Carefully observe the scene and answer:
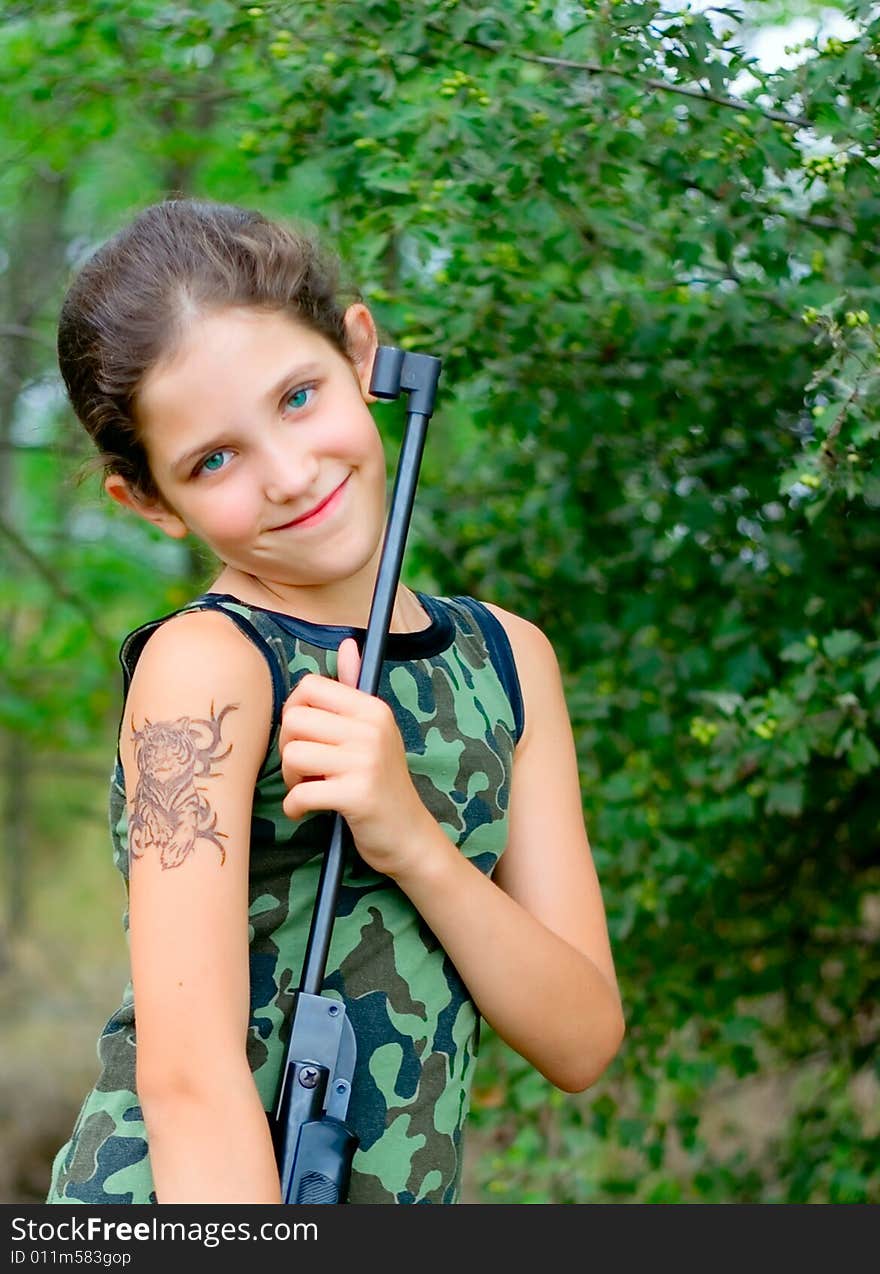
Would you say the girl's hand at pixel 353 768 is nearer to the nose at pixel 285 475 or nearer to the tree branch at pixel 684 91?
the nose at pixel 285 475

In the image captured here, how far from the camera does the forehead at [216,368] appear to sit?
1.69 metres

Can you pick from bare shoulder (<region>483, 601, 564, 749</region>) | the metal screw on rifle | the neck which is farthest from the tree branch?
the metal screw on rifle

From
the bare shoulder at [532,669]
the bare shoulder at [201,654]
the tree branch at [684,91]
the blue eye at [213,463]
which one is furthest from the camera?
the tree branch at [684,91]

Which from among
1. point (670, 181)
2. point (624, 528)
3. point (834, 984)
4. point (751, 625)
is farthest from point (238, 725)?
point (834, 984)

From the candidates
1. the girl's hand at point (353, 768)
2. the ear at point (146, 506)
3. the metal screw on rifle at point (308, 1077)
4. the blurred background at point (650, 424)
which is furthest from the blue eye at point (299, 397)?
the metal screw on rifle at point (308, 1077)

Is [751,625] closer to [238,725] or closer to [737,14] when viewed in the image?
[737,14]

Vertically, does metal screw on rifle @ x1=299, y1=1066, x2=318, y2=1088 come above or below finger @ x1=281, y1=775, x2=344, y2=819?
below

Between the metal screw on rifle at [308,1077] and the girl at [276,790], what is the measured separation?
0.06 meters

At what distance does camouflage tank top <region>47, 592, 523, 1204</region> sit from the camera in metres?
1.68

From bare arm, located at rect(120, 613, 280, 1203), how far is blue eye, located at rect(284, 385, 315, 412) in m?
0.26

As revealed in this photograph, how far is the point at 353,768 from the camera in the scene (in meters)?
1.56

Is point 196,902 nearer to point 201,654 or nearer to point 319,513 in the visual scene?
point 201,654

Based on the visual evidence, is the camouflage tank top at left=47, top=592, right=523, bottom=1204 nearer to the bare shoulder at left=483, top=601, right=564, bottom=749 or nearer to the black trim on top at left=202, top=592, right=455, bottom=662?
the black trim on top at left=202, top=592, right=455, bottom=662
